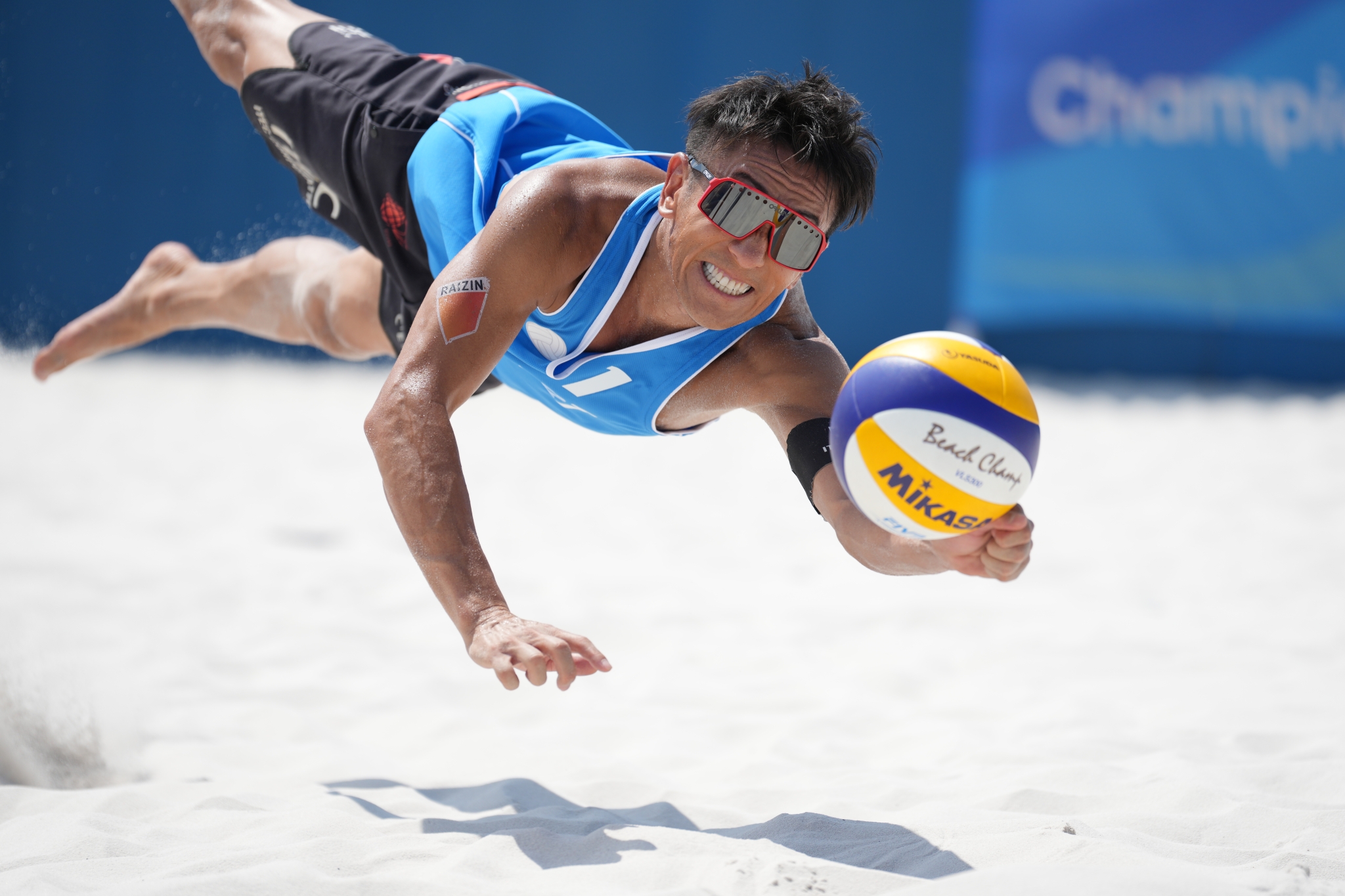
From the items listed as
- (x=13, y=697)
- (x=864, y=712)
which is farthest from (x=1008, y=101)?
(x=13, y=697)

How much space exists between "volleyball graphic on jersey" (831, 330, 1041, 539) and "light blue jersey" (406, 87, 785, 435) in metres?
0.51

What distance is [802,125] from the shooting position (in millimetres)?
2359

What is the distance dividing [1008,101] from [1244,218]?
2.05 metres

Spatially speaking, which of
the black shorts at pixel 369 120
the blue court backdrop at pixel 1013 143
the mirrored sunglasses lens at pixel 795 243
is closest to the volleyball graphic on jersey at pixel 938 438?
the mirrored sunglasses lens at pixel 795 243

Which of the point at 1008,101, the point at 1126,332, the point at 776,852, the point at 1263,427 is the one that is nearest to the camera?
the point at 776,852

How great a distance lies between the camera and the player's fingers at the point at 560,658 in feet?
6.36

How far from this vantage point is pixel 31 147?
7.99 meters

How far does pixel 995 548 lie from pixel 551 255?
3.55 feet

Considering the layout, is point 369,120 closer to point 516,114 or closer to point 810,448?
point 516,114

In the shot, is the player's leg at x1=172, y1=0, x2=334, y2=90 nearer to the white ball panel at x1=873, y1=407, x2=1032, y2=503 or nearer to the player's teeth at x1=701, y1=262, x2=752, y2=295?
the player's teeth at x1=701, y1=262, x2=752, y2=295

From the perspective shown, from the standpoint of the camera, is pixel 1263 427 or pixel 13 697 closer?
pixel 13 697

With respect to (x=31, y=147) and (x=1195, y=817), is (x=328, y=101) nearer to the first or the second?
(x=1195, y=817)

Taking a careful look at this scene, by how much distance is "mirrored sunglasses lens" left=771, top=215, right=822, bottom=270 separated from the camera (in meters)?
2.36

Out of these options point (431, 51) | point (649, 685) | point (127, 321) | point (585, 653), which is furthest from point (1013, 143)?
point (585, 653)
